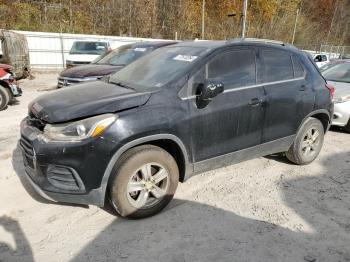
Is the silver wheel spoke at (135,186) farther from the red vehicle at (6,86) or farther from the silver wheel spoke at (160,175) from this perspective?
the red vehicle at (6,86)

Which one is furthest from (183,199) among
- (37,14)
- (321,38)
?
(321,38)

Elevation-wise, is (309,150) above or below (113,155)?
→ below

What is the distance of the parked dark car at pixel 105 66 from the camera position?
8016mm

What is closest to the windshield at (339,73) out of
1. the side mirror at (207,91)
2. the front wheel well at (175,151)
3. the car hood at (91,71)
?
the car hood at (91,71)

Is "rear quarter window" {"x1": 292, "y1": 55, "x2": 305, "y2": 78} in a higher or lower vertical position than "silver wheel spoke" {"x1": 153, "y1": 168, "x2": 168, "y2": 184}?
higher

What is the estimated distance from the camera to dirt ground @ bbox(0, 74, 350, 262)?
2.94m

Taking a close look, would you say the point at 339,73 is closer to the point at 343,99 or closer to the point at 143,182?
the point at 343,99

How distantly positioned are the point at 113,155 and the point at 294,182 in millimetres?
2692

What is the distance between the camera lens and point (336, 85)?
7.29 m

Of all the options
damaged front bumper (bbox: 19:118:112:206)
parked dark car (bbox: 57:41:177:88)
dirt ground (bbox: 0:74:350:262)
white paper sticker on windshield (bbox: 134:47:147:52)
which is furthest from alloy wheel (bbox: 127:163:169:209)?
white paper sticker on windshield (bbox: 134:47:147:52)

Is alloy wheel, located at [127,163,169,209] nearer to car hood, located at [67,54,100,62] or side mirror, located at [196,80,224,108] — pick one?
side mirror, located at [196,80,224,108]

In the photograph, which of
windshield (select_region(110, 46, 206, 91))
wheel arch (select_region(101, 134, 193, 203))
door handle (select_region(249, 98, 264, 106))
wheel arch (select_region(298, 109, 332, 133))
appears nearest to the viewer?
wheel arch (select_region(101, 134, 193, 203))

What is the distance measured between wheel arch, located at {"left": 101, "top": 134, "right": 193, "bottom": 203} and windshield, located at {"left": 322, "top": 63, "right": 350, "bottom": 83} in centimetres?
569

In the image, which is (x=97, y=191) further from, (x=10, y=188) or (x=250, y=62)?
(x=250, y=62)
